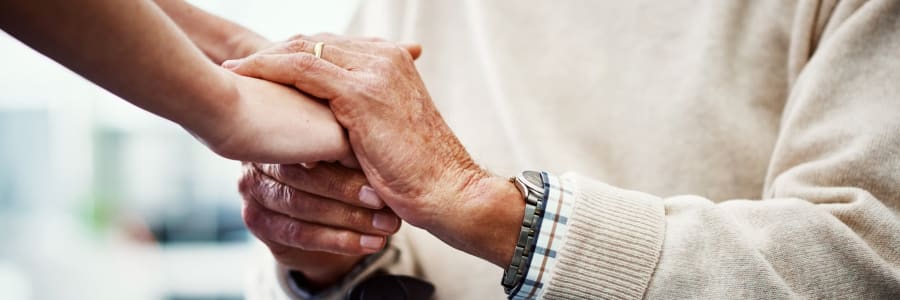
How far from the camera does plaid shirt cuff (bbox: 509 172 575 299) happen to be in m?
0.73

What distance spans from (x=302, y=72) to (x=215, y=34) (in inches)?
10.4

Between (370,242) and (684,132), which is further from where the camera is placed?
(684,132)

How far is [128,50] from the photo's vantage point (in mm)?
536

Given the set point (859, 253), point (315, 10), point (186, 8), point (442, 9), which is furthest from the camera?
point (315, 10)

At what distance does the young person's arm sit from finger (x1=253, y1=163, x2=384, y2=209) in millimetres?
41

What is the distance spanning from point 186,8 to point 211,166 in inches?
86.1

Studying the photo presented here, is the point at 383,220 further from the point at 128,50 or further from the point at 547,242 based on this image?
the point at 128,50

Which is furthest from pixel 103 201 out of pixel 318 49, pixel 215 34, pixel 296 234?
pixel 318 49

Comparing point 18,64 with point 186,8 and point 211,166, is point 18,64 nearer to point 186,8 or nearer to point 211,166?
point 211,166

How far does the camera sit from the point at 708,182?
1.02m

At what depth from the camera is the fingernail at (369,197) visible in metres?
0.81

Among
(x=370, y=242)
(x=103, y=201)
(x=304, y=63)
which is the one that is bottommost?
(x=103, y=201)

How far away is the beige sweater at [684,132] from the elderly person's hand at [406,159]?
0.27 ft

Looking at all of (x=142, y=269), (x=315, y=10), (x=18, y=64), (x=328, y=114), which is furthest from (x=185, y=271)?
(x=328, y=114)
